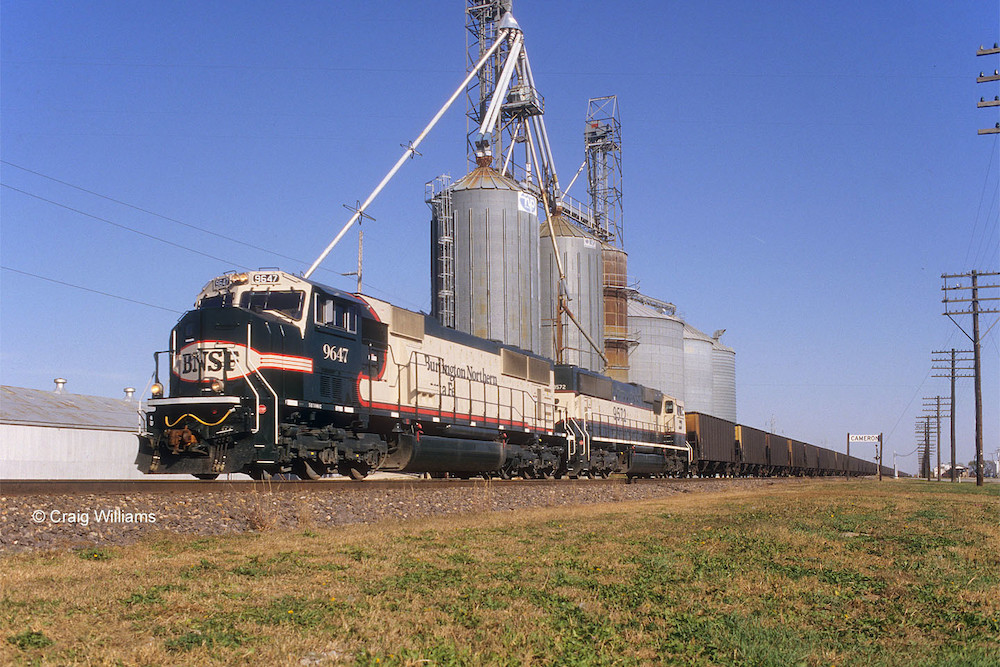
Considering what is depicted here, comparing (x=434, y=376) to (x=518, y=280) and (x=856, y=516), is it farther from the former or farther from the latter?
(x=518, y=280)

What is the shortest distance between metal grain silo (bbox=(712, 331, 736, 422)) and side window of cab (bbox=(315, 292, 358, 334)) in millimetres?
71600

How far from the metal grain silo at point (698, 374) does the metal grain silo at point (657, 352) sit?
3796mm

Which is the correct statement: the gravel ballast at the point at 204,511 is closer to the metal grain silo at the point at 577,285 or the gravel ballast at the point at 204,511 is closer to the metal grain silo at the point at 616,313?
the metal grain silo at the point at 577,285

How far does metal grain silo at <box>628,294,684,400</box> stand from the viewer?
77750 mm

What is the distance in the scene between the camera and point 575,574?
894 centimetres

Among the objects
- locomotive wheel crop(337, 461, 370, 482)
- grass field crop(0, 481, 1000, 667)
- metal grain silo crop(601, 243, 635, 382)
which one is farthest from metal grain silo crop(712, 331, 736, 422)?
grass field crop(0, 481, 1000, 667)

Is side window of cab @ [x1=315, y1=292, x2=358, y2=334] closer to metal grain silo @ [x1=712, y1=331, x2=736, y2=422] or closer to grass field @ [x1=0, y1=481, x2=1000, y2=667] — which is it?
grass field @ [x1=0, y1=481, x2=1000, y2=667]

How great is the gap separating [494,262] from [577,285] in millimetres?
11136

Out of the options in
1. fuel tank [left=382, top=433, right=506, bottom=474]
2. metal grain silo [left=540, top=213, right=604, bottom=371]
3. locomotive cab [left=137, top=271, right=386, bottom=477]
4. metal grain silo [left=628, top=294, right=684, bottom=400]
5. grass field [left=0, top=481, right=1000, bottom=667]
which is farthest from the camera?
metal grain silo [left=628, top=294, right=684, bottom=400]

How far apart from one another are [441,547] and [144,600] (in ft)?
14.7

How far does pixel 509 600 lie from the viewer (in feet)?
24.7

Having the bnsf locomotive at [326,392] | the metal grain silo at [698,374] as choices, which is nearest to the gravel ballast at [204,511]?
the bnsf locomotive at [326,392]

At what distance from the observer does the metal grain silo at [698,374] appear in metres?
84.1

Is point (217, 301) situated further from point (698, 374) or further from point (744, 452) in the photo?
point (698, 374)
